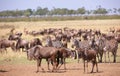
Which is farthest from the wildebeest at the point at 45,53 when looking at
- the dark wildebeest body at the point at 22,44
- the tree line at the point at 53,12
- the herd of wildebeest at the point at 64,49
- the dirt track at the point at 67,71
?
the tree line at the point at 53,12

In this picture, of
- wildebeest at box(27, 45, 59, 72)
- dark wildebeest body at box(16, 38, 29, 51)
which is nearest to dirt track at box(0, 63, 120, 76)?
wildebeest at box(27, 45, 59, 72)

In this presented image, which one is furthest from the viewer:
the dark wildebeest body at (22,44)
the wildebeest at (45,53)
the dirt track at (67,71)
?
the dark wildebeest body at (22,44)

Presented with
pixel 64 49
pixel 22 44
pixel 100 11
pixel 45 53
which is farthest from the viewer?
pixel 100 11

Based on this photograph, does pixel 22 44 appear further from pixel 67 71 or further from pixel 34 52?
pixel 67 71

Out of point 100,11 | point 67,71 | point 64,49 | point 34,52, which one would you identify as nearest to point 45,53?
point 34,52

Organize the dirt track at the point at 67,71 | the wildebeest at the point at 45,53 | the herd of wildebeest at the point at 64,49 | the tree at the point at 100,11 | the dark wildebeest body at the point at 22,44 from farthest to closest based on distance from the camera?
the tree at the point at 100,11 → the dark wildebeest body at the point at 22,44 → the wildebeest at the point at 45,53 → the herd of wildebeest at the point at 64,49 → the dirt track at the point at 67,71

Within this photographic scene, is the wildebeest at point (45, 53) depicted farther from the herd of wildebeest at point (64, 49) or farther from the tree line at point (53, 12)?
the tree line at point (53, 12)

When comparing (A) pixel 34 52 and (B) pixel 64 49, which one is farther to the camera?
(A) pixel 34 52

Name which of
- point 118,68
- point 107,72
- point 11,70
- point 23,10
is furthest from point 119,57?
point 23,10

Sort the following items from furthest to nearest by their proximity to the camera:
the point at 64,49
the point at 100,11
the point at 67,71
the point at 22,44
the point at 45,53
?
the point at 100,11 → the point at 22,44 → the point at 67,71 → the point at 64,49 → the point at 45,53

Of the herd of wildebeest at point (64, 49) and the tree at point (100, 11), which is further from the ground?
the herd of wildebeest at point (64, 49)

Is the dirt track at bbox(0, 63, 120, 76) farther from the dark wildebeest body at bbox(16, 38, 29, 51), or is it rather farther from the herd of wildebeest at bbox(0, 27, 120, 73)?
the dark wildebeest body at bbox(16, 38, 29, 51)

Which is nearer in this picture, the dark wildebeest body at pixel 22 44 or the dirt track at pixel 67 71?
the dirt track at pixel 67 71

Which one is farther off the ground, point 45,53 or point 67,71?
point 45,53
